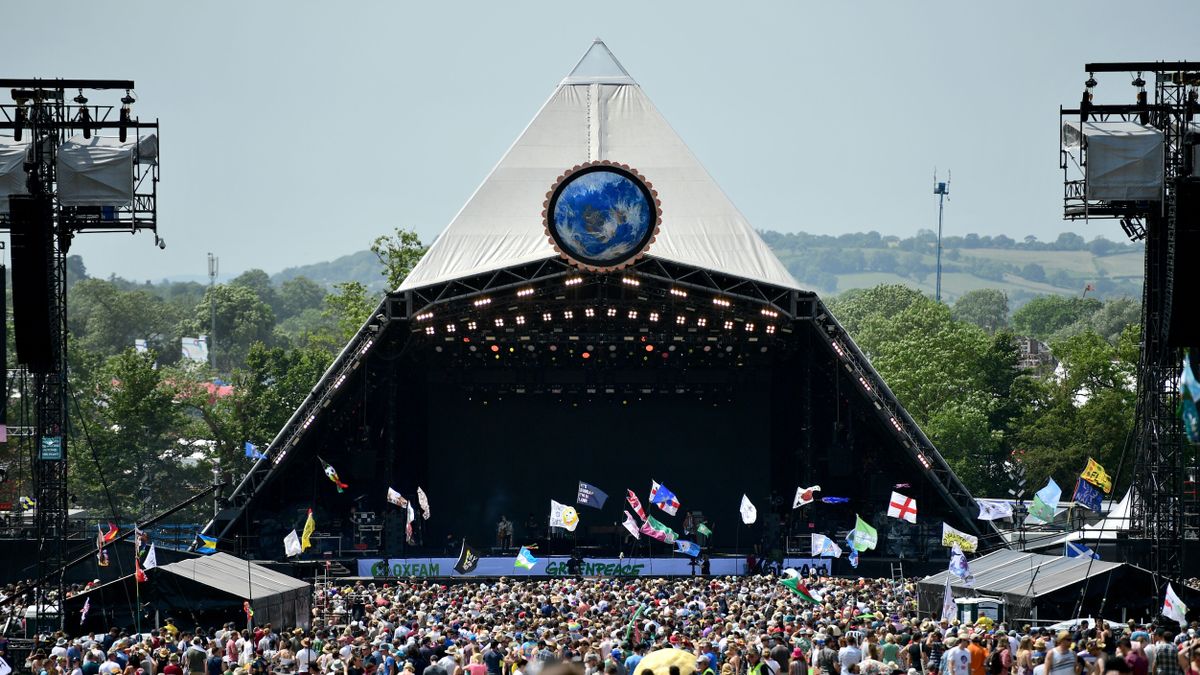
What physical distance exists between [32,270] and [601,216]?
1384 cm

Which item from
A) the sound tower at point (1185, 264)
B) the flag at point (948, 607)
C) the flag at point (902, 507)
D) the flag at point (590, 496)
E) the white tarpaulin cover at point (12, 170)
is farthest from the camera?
the flag at point (590, 496)

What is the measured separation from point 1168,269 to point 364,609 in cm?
1625

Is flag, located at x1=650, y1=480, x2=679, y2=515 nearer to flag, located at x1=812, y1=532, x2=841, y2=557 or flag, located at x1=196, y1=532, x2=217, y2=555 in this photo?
flag, located at x1=812, y1=532, x2=841, y2=557

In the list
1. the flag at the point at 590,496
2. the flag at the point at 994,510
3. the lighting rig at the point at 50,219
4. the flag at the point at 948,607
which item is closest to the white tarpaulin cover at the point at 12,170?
the lighting rig at the point at 50,219

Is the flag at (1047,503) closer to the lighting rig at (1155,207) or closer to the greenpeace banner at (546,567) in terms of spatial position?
the lighting rig at (1155,207)

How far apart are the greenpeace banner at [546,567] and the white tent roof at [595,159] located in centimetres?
704

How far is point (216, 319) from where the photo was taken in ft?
510

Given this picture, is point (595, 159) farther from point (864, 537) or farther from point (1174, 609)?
point (1174, 609)

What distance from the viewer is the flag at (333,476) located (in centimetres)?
4534

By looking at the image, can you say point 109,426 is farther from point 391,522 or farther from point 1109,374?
point 1109,374

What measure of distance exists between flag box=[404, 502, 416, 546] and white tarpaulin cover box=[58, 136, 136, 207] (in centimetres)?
1202

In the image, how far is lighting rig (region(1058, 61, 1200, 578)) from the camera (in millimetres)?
34156

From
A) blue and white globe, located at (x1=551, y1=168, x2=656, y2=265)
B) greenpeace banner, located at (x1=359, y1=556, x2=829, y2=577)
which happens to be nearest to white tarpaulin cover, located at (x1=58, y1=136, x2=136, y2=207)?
blue and white globe, located at (x1=551, y1=168, x2=656, y2=265)

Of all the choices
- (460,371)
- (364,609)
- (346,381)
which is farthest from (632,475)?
(364,609)
